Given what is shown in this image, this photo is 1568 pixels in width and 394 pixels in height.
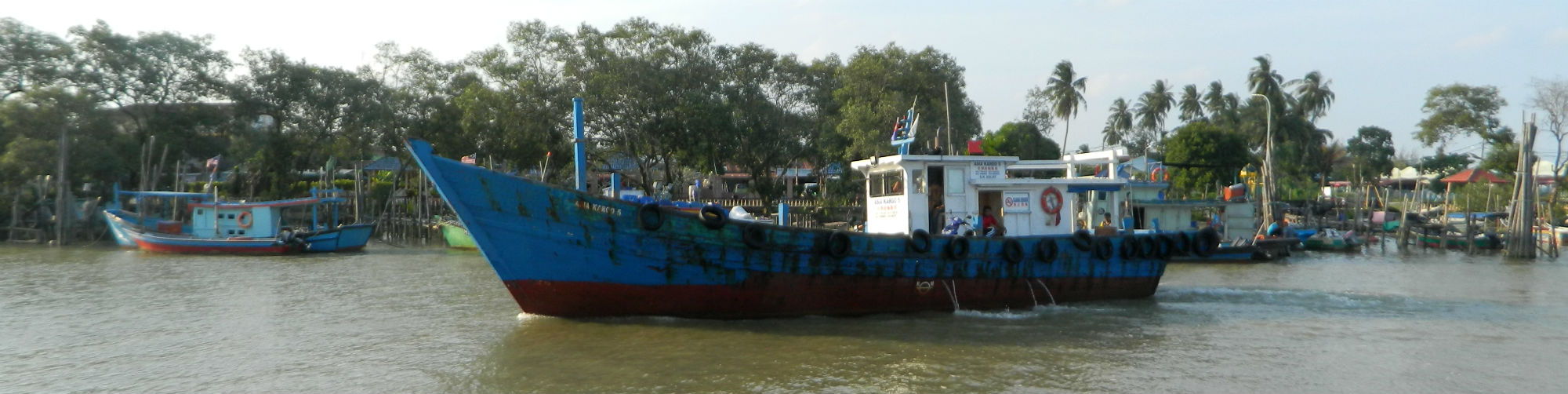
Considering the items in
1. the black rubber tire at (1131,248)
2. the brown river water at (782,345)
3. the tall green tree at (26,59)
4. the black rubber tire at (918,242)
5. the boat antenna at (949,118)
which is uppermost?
the tall green tree at (26,59)

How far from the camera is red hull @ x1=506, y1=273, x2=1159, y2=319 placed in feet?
39.3

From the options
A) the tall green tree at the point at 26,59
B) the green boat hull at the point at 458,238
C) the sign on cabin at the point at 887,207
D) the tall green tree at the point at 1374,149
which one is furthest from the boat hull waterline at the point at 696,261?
the tall green tree at the point at 1374,149

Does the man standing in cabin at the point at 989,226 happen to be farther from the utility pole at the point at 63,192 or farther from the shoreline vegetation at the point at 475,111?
the utility pole at the point at 63,192

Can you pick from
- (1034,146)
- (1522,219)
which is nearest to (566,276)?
(1522,219)

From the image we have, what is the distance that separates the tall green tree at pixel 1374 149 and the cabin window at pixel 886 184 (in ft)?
172

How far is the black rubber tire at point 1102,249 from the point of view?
47.7ft

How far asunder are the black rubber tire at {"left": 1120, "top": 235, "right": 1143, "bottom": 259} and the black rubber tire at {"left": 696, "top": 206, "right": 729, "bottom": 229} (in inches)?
245

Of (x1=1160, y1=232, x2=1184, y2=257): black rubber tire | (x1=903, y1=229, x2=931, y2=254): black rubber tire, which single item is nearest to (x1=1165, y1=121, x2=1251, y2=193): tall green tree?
(x1=1160, y1=232, x2=1184, y2=257): black rubber tire

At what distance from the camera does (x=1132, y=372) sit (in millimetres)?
10133

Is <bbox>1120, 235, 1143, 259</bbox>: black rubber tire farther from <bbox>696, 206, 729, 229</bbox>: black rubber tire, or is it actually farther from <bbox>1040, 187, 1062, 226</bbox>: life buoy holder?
<bbox>696, 206, 729, 229</bbox>: black rubber tire

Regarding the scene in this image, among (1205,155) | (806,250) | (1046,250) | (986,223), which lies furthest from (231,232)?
(1205,155)

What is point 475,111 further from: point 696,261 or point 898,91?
point 696,261

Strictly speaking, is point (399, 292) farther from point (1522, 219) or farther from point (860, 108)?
point (1522, 219)

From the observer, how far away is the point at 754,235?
1178 cm
